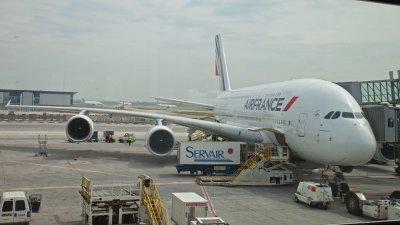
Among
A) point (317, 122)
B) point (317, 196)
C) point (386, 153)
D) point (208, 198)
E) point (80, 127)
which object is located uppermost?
point (317, 122)

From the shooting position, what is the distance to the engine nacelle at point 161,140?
15578mm

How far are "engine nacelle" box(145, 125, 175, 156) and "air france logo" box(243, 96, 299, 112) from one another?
3.46m

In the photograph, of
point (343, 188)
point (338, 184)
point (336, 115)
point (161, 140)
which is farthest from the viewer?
point (161, 140)

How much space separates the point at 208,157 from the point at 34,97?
21.5 feet

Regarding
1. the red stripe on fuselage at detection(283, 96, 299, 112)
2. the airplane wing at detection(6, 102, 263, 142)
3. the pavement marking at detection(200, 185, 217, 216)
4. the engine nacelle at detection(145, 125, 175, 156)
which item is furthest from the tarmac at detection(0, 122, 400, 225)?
the red stripe on fuselage at detection(283, 96, 299, 112)

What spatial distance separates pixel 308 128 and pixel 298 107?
0.98 m

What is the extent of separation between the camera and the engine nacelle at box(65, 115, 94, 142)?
17.6 m

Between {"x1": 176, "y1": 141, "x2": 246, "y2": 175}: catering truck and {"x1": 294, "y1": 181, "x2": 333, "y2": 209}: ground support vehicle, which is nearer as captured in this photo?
{"x1": 294, "y1": 181, "x2": 333, "y2": 209}: ground support vehicle

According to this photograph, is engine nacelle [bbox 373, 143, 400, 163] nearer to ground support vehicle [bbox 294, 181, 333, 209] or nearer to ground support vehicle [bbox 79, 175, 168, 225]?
ground support vehicle [bbox 294, 181, 333, 209]

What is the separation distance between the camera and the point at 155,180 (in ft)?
42.3

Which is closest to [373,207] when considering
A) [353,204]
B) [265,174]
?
[353,204]

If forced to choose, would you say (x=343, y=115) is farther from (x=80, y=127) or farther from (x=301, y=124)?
(x=80, y=127)

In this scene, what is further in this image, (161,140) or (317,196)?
(161,140)

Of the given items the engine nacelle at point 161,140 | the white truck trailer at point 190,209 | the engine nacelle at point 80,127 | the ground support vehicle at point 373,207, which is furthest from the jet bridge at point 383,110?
the engine nacelle at point 80,127
